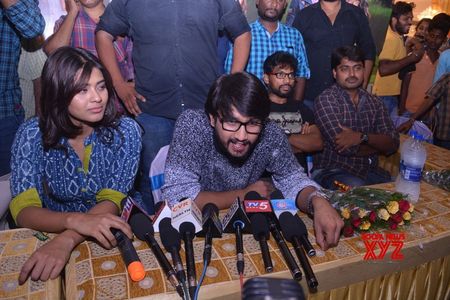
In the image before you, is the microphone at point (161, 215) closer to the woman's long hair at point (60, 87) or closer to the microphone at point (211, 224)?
the microphone at point (211, 224)

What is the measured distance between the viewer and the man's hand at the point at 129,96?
2.91 meters

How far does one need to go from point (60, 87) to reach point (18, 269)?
2.79 ft

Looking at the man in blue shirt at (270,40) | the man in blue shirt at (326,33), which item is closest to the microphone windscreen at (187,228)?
the man in blue shirt at (270,40)

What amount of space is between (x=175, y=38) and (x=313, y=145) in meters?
1.29

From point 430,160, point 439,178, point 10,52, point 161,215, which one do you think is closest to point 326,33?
point 430,160

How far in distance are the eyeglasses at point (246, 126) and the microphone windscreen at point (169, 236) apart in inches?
22.9

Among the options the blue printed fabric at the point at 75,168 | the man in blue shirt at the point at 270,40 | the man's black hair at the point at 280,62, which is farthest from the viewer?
the man in blue shirt at the point at 270,40

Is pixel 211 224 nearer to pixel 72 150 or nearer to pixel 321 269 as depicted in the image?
pixel 321 269

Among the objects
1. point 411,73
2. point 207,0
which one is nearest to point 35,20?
point 207,0

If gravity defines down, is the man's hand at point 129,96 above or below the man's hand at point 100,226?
above

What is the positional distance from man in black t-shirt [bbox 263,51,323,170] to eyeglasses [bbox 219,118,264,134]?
1.13 meters

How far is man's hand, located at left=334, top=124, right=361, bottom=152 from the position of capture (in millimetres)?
2949

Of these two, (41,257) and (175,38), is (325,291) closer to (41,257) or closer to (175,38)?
(41,257)

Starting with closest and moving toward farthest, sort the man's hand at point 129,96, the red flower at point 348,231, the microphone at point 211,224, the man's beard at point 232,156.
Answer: the microphone at point 211,224
the red flower at point 348,231
the man's beard at point 232,156
the man's hand at point 129,96
